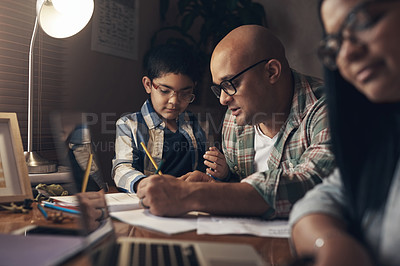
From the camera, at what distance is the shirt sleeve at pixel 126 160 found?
1.36 metres

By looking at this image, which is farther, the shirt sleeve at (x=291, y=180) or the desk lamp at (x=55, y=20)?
the desk lamp at (x=55, y=20)

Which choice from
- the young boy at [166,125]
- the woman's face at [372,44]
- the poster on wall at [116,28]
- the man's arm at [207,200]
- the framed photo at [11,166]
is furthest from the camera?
the poster on wall at [116,28]

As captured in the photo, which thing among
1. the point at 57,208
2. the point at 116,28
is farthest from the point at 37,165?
the point at 116,28

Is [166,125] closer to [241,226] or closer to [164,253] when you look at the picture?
[241,226]

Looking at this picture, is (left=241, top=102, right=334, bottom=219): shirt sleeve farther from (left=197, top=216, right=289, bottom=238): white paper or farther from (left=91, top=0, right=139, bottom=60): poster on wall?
(left=91, top=0, right=139, bottom=60): poster on wall

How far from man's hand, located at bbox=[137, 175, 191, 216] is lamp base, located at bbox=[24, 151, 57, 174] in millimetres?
505

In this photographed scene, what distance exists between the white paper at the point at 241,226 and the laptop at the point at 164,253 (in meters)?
0.14

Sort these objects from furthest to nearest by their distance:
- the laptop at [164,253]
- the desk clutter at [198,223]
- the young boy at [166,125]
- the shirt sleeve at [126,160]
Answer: the young boy at [166,125] < the shirt sleeve at [126,160] < the desk clutter at [198,223] < the laptop at [164,253]

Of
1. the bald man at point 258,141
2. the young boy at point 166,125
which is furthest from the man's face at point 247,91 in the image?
the young boy at point 166,125

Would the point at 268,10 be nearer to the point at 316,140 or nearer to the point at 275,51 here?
the point at 275,51

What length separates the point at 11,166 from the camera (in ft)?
3.61

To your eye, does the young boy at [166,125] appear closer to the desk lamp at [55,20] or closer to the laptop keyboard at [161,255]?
the desk lamp at [55,20]

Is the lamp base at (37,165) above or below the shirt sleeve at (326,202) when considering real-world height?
below

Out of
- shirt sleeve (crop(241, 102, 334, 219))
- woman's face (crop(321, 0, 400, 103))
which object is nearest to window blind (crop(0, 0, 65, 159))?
shirt sleeve (crop(241, 102, 334, 219))
